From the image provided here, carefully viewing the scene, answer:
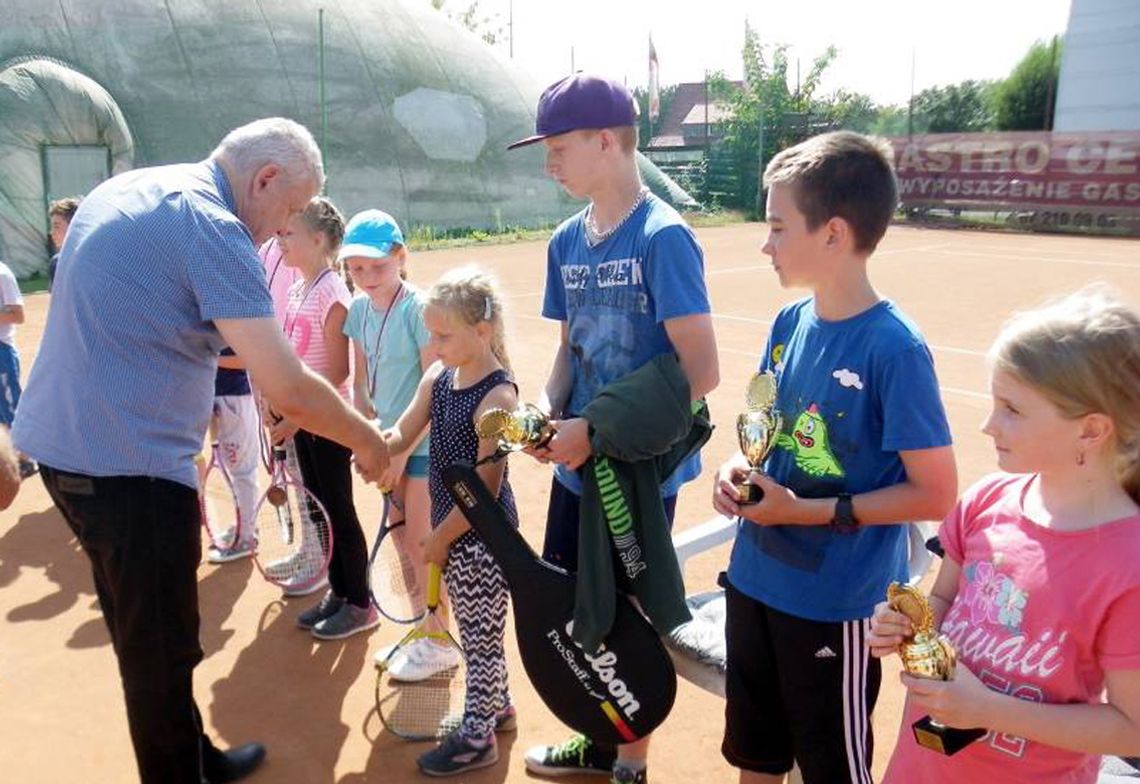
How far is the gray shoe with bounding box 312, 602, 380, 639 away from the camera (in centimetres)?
418

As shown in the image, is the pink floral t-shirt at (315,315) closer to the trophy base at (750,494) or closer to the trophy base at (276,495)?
the trophy base at (276,495)

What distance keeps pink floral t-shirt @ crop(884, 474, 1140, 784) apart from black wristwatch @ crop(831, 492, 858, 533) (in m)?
0.24

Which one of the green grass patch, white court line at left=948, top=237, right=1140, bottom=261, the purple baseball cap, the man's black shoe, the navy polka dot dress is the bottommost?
white court line at left=948, top=237, right=1140, bottom=261

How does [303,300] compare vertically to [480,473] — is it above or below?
above

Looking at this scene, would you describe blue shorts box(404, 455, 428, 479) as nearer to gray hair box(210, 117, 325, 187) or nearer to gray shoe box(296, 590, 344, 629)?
gray shoe box(296, 590, 344, 629)

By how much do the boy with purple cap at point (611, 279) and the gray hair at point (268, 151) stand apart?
2.33 feet

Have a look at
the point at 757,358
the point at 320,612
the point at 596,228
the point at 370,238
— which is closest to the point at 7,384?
the point at 320,612

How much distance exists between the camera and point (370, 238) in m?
3.81

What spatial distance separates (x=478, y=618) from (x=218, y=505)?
3116 millimetres

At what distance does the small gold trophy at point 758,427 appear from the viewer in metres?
2.22

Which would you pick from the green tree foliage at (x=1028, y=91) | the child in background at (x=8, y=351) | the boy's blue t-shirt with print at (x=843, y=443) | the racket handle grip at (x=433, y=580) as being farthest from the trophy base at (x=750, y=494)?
the green tree foliage at (x=1028, y=91)

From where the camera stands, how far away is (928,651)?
5.23ft

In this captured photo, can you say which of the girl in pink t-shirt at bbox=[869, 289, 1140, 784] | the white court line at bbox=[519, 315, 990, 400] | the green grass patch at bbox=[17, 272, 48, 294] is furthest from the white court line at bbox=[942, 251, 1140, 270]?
the girl in pink t-shirt at bbox=[869, 289, 1140, 784]

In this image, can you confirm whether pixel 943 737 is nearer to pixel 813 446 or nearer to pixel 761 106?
pixel 813 446
